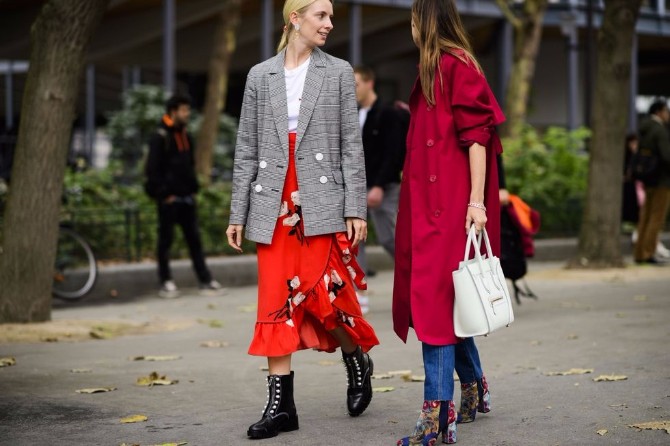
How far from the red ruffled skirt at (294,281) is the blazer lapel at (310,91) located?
8 cm

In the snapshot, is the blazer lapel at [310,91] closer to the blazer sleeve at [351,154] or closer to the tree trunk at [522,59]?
the blazer sleeve at [351,154]

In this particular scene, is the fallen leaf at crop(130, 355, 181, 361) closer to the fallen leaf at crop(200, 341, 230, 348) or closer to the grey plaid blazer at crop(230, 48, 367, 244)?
the fallen leaf at crop(200, 341, 230, 348)

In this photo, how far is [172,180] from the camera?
42.8 ft

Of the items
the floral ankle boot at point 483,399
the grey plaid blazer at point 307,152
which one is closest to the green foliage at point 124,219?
the grey plaid blazer at point 307,152

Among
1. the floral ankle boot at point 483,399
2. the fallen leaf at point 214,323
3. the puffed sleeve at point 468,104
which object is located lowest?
the fallen leaf at point 214,323

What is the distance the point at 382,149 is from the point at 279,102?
15.1ft

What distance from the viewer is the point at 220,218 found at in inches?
630

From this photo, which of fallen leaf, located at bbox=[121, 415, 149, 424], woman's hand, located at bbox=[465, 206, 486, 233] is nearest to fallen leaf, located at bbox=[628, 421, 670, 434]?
woman's hand, located at bbox=[465, 206, 486, 233]

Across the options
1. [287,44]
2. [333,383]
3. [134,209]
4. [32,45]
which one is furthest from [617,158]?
[287,44]

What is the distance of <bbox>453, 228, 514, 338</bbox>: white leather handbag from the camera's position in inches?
205

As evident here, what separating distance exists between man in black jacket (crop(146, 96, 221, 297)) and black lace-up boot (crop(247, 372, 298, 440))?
7386 mm

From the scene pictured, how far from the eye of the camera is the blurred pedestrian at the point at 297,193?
5.74 meters

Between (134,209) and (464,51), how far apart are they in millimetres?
9975

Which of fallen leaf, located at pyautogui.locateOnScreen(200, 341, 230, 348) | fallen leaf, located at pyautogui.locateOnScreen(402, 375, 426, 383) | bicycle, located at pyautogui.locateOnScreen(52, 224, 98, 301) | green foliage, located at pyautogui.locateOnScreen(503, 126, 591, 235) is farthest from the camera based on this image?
green foliage, located at pyautogui.locateOnScreen(503, 126, 591, 235)
